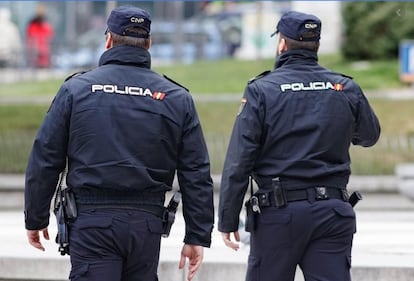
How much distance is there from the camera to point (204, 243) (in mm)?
5324

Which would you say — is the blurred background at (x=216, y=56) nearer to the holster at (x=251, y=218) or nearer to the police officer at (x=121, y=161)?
the holster at (x=251, y=218)

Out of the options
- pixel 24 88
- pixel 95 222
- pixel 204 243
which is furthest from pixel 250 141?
pixel 24 88

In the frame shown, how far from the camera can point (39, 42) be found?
25750mm

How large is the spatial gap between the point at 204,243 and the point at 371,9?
16851mm

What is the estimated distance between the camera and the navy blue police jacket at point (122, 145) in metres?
5.09

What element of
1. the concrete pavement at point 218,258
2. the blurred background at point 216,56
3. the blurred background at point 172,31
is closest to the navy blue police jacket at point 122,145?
the concrete pavement at point 218,258

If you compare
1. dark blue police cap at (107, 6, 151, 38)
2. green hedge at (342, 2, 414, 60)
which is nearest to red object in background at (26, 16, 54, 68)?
green hedge at (342, 2, 414, 60)

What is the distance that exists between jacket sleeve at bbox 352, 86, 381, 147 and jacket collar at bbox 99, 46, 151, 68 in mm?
1181

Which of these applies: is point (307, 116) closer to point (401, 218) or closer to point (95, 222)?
point (95, 222)

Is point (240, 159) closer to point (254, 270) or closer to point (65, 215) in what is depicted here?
point (254, 270)

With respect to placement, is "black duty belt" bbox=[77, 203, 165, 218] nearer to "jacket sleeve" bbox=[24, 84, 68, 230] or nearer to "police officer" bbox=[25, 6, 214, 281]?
"police officer" bbox=[25, 6, 214, 281]

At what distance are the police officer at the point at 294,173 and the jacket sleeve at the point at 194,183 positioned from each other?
0.28 meters

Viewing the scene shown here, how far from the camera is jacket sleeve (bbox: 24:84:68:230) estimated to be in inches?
200

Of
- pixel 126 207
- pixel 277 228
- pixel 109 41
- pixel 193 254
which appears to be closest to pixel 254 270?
pixel 277 228
